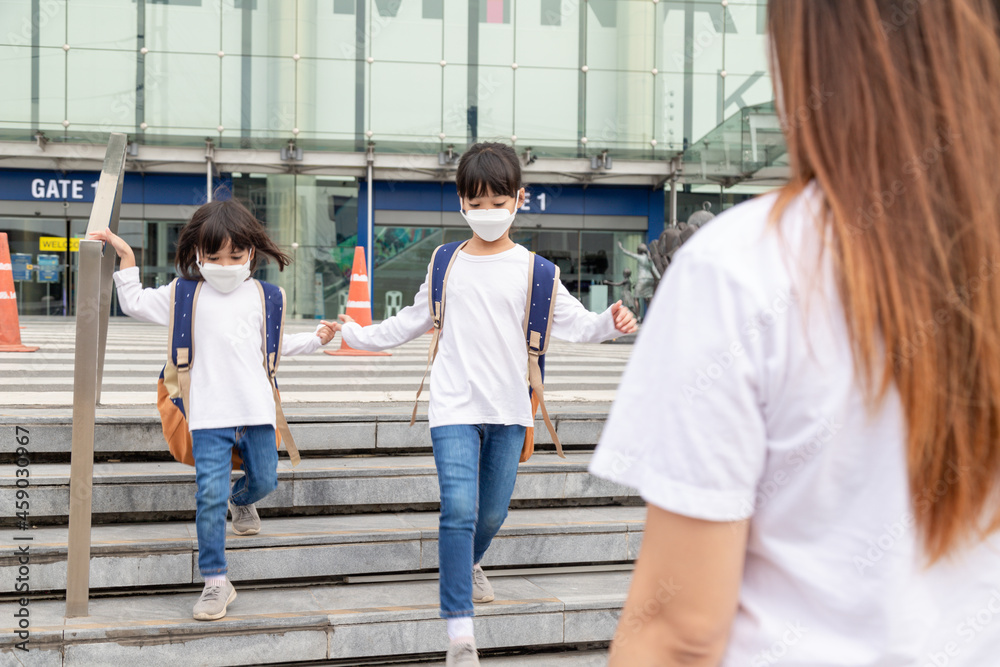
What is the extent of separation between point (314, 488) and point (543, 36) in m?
18.4

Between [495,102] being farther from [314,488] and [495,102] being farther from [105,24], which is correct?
[314,488]

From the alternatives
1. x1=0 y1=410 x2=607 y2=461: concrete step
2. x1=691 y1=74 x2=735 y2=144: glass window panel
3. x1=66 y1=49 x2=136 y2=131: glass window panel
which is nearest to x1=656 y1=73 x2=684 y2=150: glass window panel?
x1=691 y1=74 x2=735 y2=144: glass window panel

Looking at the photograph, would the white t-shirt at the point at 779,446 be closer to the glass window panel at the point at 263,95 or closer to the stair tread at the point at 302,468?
the stair tread at the point at 302,468

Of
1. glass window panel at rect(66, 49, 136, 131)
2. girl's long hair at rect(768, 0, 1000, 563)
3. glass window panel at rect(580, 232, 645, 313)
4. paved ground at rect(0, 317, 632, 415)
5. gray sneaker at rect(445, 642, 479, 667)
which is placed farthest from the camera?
glass window panel at rect(580, 232, 645, 313)

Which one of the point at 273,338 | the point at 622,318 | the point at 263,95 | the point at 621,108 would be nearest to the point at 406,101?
the point at 263,95

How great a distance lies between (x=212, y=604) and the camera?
3.10 m

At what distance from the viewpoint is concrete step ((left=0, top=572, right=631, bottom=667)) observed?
300 cm

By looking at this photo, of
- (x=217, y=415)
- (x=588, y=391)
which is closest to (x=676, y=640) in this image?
(x=217, y=415)

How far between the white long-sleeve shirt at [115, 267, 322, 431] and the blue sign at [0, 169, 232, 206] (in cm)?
1775

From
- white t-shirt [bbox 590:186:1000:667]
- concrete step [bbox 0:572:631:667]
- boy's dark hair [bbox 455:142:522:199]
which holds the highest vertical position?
boy's dark hair [bbox 455:142:522:199]

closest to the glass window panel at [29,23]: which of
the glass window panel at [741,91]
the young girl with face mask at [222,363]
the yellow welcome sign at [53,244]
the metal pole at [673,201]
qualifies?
the yellow welcome sign at [53,244]

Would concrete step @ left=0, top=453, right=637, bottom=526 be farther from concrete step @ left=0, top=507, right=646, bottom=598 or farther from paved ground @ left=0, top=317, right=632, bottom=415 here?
paved ground @ left=0, top=317, right=632, bottom=415

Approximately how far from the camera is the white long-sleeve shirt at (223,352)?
10.9 feet

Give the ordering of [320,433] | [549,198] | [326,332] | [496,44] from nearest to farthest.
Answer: [326,332] → [320,433] → [496,44] → [549,198]
